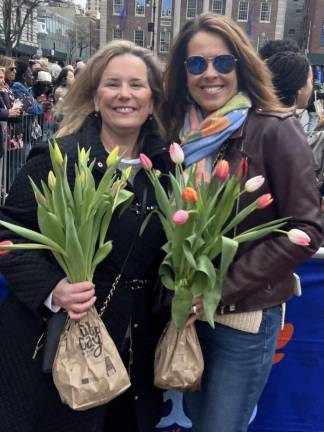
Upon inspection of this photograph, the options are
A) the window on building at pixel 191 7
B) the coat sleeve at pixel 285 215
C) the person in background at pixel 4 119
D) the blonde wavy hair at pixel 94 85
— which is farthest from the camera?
the window on building at pixel 191 7

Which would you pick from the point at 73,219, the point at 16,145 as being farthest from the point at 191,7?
the point at 73,219

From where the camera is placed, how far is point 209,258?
5.01 feet

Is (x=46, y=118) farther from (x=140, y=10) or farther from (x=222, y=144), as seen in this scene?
(x=140, y=10)

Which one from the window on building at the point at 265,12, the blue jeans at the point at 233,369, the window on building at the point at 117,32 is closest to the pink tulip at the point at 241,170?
the blue jeans at the point at 233,369

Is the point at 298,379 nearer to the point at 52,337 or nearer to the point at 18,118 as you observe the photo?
the point at 52,337

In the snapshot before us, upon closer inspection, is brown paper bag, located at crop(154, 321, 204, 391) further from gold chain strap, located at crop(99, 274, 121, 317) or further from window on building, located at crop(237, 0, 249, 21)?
window on building, located at crop(237, 0, 249, 21)

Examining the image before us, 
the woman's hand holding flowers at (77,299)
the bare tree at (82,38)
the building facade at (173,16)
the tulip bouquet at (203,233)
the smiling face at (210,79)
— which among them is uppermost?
the building facade at (173,16)

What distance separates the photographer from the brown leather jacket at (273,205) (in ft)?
5.23

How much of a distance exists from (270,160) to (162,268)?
506mm

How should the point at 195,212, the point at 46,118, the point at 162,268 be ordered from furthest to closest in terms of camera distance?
the point at 46,118, the point at 162,268, the point at 195,212

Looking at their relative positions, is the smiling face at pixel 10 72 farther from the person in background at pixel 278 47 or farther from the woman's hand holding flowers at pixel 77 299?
the woman's hand holding flowers at pixel 77 299

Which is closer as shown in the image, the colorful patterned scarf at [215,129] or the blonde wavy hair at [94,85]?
the colorful patterned scarf at [215,129]

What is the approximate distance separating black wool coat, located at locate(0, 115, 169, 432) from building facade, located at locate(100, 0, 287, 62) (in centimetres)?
5589

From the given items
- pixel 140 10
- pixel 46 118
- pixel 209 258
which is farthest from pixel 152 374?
pixel 140 10
